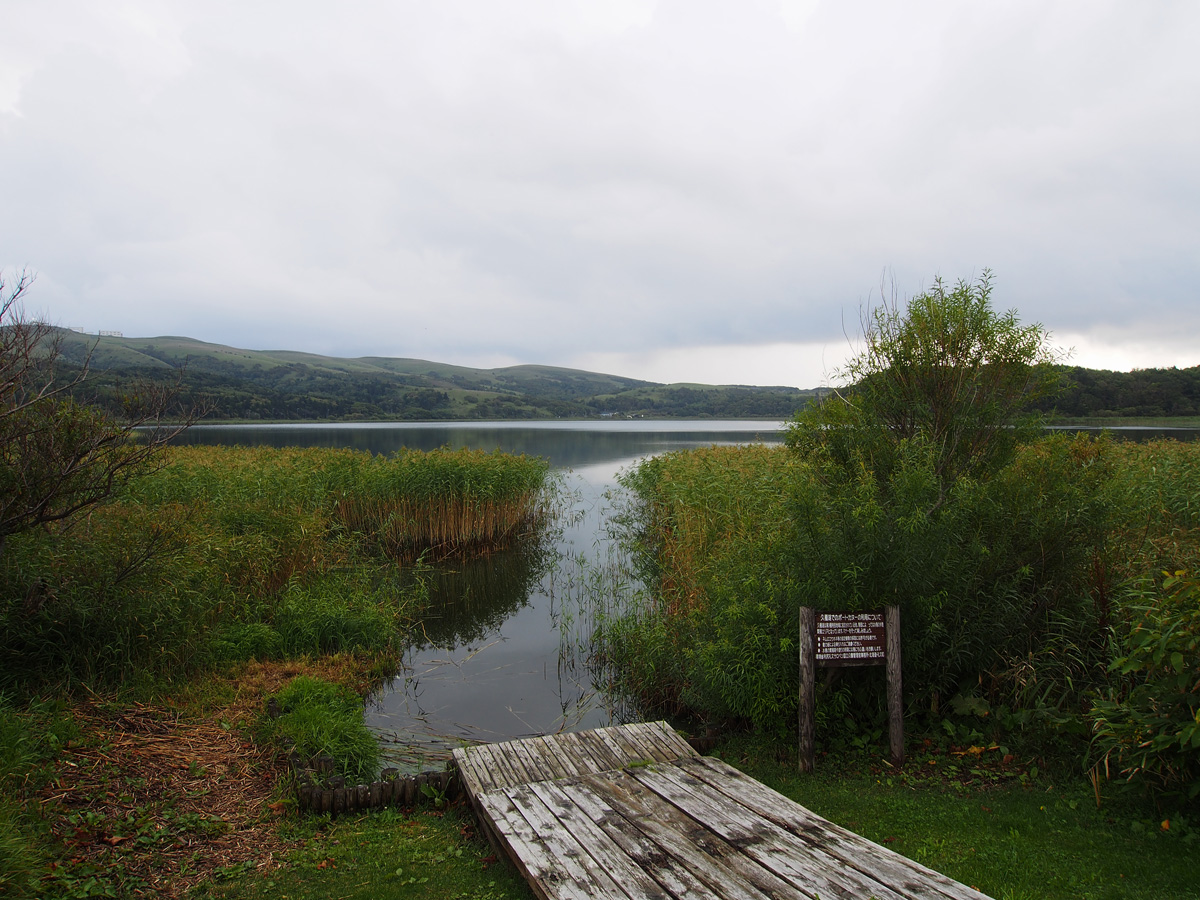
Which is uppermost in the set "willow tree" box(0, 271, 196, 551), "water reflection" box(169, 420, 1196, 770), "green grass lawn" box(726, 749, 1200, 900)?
"willow tree" box(0, 271, 196, 551)

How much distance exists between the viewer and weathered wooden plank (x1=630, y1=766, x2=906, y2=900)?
3.44 metres


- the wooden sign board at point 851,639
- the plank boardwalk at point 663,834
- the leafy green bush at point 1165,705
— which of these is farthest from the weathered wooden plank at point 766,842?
the leafy green bush at point 1165,705

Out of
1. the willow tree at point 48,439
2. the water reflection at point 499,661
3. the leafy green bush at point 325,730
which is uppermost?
the willow tree at point 48,439

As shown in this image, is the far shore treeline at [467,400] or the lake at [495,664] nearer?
the lake at [495,664]

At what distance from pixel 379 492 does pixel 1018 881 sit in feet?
53.1

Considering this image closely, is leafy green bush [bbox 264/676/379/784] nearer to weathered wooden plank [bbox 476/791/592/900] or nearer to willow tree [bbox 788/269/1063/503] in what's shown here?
weathered wooden plank [bbox 476/791/592/900]

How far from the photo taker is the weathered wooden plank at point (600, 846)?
138 inches

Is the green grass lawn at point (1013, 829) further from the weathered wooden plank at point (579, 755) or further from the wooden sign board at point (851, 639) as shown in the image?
the weathered wooden plank at point (579, 755)

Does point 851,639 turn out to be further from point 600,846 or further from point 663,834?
point 600,846

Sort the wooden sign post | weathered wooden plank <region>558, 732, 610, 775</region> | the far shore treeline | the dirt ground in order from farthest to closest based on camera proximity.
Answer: the far shore treeline
the wooden sign post
weathered wooden plank <region>558, 732, 610, 775</region>
the dirt ground

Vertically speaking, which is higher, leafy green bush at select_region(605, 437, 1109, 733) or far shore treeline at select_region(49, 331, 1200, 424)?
far shore treeline at select_region(49, 331, 1200, 424)

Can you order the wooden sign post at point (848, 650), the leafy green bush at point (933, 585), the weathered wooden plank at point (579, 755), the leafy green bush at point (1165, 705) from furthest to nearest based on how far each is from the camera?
1. the leafy green bush at point (933, 585)
2. the wooden sign post at point (848, 650)
3. the weathered wooden plank at point (579, 755)
4. the leafy green bush at point (1165, 705)

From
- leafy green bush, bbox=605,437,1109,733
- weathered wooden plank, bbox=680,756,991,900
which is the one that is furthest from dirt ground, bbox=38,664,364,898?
leafy green bush, bbox=605,437,1109,733

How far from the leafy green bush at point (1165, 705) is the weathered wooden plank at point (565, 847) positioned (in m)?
3.42
